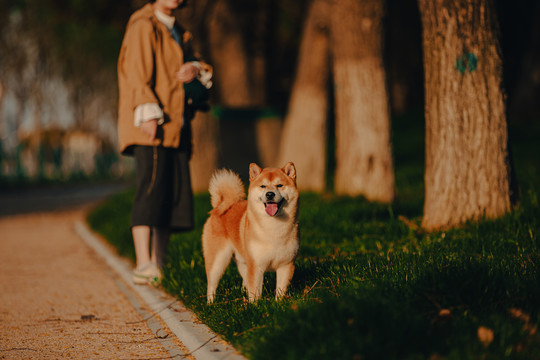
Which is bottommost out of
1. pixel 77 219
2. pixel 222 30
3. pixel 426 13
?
pixel 77 219

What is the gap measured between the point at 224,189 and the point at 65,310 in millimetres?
1639

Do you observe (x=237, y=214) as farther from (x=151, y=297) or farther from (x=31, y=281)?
(x=31, y=281)

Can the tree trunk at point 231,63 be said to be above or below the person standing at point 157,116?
above

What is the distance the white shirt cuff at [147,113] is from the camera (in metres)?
5.15

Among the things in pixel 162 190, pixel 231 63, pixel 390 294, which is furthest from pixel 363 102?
pixel 231 63

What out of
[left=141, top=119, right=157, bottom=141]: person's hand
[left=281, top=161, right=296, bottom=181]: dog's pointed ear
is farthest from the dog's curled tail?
[left=141, top=119, right=157, bottom=141]: person's hand

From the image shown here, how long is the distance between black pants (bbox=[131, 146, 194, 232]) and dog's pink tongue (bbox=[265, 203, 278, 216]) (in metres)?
1.78

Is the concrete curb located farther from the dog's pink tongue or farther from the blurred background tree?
the blurred background tree

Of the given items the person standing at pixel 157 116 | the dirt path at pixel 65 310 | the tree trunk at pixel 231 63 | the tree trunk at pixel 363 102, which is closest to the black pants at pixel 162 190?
the person standing at pixel 157 116

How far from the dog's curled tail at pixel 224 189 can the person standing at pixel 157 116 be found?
2.67 feet

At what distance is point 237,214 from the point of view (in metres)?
4.63

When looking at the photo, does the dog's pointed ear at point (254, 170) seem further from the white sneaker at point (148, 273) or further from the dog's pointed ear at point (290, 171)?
the white sneaker at point (148, 273)

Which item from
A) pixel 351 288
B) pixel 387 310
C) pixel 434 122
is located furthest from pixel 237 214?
pixel 434 122

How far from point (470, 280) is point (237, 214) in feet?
5.72
